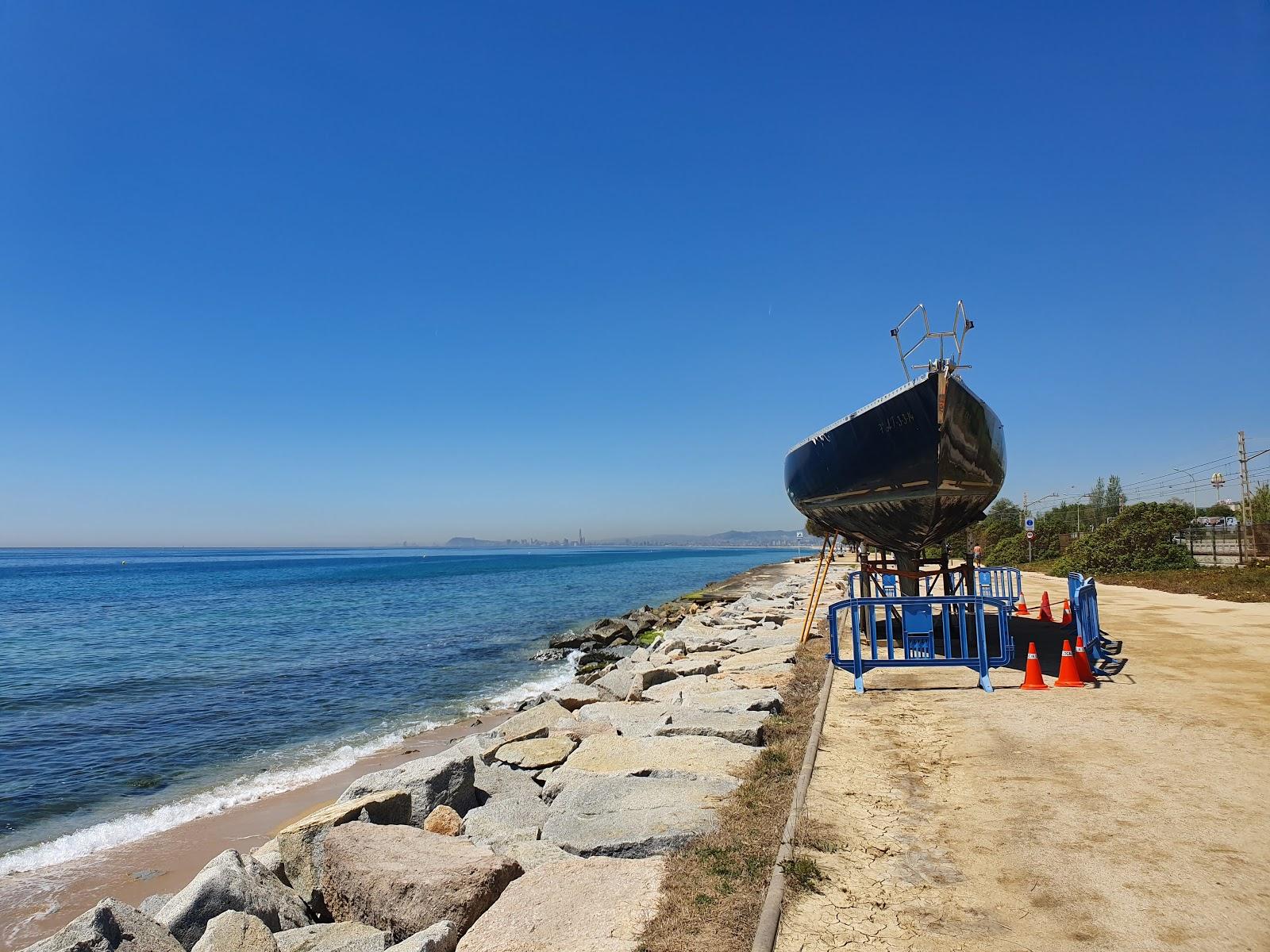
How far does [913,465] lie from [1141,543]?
24187 millimetres

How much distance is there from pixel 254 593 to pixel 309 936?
55.8 meters

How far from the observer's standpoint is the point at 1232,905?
3.74 metres

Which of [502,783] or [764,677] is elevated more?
[764,677]

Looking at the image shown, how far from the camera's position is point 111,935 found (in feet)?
13.8

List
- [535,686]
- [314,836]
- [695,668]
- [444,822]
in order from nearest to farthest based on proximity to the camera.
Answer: [314,836]
[444,822]
[695,668]
[535,686]

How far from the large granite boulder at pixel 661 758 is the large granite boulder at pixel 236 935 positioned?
2.91 m

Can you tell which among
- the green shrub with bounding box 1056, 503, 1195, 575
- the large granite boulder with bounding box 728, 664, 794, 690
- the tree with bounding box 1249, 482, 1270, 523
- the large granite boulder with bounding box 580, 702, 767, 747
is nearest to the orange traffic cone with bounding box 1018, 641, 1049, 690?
the large granite boulder with bounding box 728, 664, 794, 690

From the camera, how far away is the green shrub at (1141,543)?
91.7ft

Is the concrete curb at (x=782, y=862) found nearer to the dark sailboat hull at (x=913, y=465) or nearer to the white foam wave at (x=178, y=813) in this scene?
the dark sailboat hull at (x=913, y=465)

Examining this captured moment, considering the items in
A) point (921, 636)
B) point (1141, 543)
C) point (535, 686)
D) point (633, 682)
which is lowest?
point (535, 686)

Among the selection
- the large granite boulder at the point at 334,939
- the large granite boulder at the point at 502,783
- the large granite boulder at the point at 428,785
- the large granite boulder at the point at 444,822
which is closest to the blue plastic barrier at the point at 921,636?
the large granite boulder at the point at 502,783

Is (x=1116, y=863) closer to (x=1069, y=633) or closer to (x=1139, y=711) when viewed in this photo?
(x=1139, y=711)

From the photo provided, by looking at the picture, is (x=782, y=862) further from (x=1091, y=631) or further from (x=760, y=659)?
(x=1091, y=631)

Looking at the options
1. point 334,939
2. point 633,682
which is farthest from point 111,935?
point 633,682
